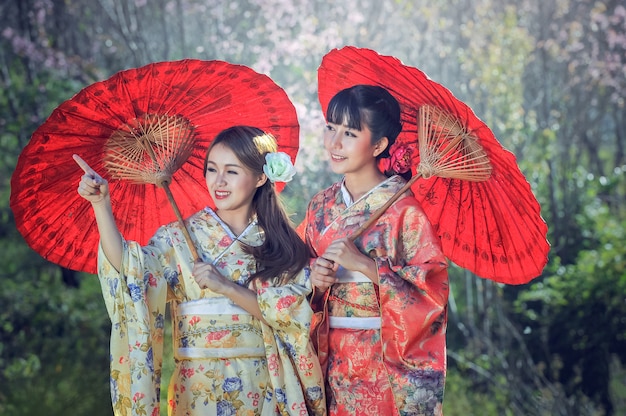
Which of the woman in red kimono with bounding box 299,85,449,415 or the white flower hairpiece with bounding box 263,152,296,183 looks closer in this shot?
the woman in red kimono with bounding box 299,85,449,415

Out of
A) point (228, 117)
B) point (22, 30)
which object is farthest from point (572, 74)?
point (228, 117)

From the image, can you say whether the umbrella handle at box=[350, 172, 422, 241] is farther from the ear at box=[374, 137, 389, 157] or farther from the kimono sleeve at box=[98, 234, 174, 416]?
the kimono sleeve at box=[98, 234, 174, 416]

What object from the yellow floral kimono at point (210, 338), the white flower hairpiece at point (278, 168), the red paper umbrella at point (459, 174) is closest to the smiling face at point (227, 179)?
the white flower hairpiece at point (278, 168)

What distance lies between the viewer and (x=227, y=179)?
3.55 metres

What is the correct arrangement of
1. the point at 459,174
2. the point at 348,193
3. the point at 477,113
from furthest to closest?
the point at 477,113 < the point at 348,193 < the point at 459,174

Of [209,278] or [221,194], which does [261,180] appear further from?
[209,278]

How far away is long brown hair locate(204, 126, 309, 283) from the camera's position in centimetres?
350

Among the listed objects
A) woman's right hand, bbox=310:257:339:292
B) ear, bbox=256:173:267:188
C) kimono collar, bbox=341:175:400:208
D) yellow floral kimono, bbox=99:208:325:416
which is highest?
ear, bbox=256:173:267:188

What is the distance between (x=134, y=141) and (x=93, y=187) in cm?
39

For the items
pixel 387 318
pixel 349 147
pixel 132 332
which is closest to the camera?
pixel 132 332

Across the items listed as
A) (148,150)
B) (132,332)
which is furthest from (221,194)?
(132,332)

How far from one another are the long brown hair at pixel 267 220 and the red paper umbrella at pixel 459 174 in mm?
496

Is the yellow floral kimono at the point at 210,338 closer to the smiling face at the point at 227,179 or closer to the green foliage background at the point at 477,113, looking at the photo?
the smiling face at the point at 227,179

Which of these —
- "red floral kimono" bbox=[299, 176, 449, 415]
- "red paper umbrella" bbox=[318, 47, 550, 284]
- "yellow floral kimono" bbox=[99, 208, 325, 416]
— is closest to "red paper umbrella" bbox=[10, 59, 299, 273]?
"yellow floral kimono" bbox=[99, 208, 325, 416]
